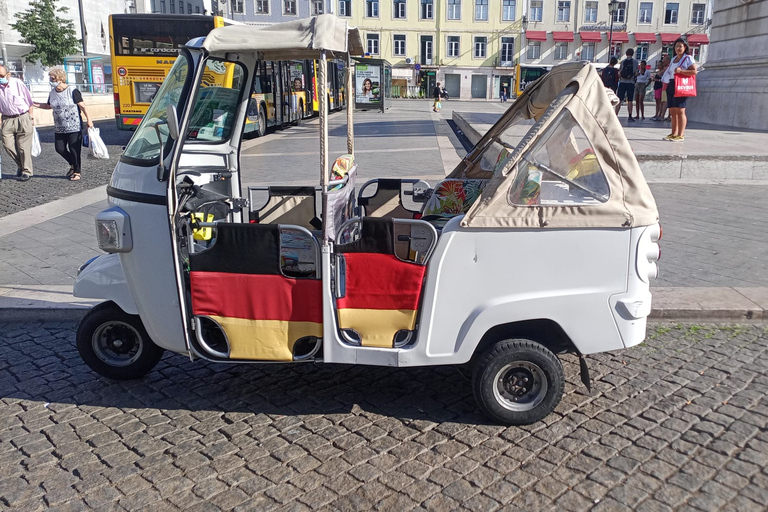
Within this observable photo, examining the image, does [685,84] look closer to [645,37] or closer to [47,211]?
[47,211]

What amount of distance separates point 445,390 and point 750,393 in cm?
175

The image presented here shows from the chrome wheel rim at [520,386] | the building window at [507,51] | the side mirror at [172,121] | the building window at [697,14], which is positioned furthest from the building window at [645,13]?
the side mirror at [172,121]

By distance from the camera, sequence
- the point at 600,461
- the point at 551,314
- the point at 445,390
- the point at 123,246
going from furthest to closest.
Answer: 1. the point at 445,390
2. the point at 123,246
3. the point at 551,314
4. the point at 600,461

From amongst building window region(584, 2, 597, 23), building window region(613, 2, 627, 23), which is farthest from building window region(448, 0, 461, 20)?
building window region(613, 2, 627, 23)

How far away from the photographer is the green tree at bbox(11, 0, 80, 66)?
4759cm

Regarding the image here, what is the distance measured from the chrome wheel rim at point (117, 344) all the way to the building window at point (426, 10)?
66.5m

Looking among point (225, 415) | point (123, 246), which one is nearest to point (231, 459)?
point (225, 415)

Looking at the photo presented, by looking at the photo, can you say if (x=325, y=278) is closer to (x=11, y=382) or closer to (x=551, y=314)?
(x=551, y=314)

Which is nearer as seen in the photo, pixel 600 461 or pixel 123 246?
pixel 600 461

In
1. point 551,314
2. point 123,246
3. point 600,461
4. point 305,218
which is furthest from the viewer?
point 305,218

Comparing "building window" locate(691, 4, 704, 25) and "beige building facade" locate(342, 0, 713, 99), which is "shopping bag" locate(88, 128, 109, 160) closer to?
"beige building facade" locate(342, 0, 713, 99)

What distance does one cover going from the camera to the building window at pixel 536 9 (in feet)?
217

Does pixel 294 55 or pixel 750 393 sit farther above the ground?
pixel 294 55

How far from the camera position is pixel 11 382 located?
4.28m
